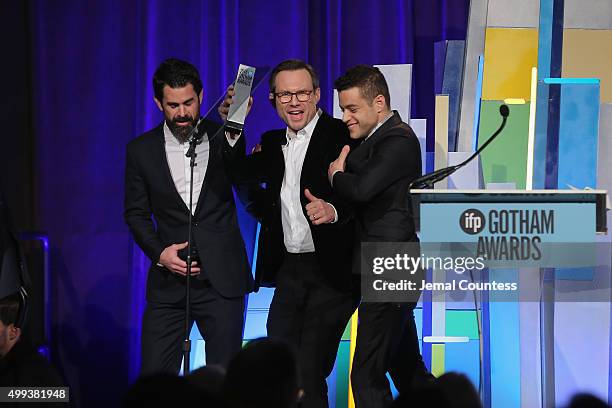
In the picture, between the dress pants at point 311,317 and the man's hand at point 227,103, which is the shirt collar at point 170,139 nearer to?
the man's hand at point 227,103

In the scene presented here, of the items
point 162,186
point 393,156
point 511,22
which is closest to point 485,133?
point 511,22

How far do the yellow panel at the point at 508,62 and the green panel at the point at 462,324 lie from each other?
1041 mm

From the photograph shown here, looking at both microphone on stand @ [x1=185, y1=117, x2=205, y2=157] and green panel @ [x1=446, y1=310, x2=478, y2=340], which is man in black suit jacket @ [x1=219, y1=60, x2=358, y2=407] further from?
green panel @ [x1=446, y1=310, x2=478, y2=340]

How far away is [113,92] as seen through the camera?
561 centimetres

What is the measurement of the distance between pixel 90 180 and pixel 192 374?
314 centimetres

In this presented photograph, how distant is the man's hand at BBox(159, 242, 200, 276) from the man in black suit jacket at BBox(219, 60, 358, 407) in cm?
28

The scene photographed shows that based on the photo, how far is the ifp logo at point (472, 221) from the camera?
342 cm

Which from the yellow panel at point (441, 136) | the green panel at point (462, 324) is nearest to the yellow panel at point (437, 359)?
the green panel at point (462, 324)

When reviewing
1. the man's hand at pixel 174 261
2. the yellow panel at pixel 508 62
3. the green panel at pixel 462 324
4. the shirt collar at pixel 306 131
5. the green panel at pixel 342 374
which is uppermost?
the yellow panel at pixel 508 62

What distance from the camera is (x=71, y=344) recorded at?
18.6ft

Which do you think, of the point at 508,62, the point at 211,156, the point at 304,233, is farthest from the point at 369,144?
the point at 508,62

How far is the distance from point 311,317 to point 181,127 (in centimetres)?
99

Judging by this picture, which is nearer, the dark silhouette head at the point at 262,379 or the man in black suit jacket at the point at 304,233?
the dark silhouette head at the point at 262,379

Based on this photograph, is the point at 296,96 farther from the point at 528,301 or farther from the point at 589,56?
the point at 589,56
